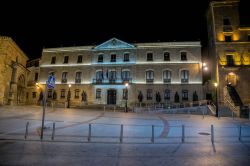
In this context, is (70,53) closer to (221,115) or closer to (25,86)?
(25,86)

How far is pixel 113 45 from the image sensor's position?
3756 cm

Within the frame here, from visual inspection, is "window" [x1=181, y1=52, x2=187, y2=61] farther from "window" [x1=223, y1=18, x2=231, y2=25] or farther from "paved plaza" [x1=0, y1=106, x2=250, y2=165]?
"paved plaza" [x1=0, y1=106, x2=250, y2=165]

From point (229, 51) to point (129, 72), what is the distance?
17.5 m

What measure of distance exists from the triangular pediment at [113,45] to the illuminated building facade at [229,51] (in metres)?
15.7

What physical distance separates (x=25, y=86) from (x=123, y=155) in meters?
40.3

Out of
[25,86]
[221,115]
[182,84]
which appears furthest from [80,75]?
[221,115]

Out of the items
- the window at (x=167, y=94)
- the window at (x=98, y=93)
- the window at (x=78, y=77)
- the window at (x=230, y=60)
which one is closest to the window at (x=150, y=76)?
the window at (x=167, y=94)

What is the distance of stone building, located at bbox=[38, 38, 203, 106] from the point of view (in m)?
34.1

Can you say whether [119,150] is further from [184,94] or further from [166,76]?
[166,76]

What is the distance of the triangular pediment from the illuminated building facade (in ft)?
51.5

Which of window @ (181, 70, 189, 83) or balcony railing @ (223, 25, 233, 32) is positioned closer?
balcony railing @ (223, 25, 233, 32)

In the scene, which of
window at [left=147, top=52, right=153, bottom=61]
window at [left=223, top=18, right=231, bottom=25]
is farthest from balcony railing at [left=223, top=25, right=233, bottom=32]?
window at [left=147, top=52, right=153, bottom=61]

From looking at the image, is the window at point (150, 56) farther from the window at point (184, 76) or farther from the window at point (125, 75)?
the window at point (184, 76)

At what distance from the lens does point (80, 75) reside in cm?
3831
